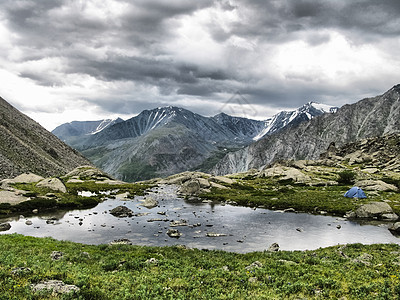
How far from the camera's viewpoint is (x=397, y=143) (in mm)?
186750

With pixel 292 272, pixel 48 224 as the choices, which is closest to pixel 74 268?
pixel 292 272

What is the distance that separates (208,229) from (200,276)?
25.9m

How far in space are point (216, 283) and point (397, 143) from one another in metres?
219

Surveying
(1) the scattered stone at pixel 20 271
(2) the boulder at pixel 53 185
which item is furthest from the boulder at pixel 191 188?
(1) the scattered stone at pixel 20 271

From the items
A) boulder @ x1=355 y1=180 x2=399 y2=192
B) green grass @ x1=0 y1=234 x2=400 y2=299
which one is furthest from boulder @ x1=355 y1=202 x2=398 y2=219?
boulder @ x1=355 y1=180 x2=399 y2=192

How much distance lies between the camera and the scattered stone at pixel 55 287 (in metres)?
12.9

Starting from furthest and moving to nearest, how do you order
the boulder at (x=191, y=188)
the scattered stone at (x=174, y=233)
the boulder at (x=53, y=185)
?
the boulder at (x=191, y=188), the boulder at (x=53, y=185), the scattered stone at (x=174, y=233)

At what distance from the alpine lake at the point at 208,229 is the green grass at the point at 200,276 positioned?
32.3 feet

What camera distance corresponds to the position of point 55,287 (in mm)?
13438

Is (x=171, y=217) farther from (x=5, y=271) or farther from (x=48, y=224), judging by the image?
(x=5, y=271)

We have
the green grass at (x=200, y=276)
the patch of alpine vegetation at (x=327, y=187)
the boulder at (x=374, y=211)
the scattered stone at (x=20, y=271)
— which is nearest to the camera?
the green grass at (x=200, y=276)

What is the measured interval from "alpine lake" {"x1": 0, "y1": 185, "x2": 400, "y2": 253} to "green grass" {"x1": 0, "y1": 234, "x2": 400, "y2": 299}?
32.3ft

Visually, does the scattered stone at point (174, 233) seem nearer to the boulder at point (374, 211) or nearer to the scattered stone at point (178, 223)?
the scattered stone at point (178, 223)

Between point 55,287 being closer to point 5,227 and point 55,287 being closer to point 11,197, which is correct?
point 5,227
